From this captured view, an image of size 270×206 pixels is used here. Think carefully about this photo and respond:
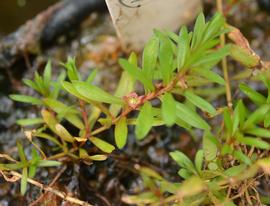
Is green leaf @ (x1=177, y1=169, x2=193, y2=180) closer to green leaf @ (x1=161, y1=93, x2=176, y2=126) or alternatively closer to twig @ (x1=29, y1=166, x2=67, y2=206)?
green leaf @ (x1=161, y1=93, x2=176, y2=126)

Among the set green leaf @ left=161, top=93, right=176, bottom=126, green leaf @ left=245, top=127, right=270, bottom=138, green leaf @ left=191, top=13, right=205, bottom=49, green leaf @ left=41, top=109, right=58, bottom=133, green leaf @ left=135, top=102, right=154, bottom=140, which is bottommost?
green leaf @ left=245, top=127, right=270, bottom=138

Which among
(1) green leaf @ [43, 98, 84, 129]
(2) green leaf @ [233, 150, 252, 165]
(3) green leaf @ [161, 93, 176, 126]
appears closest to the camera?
(3) green leaf @ [161, 93, 176, 126]

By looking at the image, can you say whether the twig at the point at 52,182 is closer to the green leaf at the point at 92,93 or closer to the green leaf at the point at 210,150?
the green leaf at the point at 92,93

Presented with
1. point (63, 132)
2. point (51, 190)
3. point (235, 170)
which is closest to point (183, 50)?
point (235, 170)

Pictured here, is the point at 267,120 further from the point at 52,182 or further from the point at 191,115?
the point at 52,182

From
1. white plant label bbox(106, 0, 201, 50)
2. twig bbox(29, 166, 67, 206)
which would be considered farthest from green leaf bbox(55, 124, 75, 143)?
white plant label bbox(106, 0, 201, 50)

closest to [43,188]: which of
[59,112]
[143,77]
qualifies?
[59,112]
